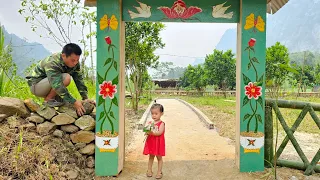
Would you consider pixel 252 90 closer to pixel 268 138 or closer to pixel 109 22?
pixel 268 138

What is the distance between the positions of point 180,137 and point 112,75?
10.4 feet

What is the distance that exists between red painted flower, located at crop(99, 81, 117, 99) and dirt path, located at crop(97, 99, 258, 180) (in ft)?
3.50

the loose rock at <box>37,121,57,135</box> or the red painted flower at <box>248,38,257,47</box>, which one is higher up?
the red painted flower at <box>248,38,257,47</box>

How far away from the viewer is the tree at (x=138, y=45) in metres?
9.08

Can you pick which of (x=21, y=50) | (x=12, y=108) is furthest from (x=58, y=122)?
(x=21, y=50)

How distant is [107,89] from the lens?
325 cm

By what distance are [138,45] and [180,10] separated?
640 centimetres

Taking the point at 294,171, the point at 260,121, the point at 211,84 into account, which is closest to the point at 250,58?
the point at 260,121

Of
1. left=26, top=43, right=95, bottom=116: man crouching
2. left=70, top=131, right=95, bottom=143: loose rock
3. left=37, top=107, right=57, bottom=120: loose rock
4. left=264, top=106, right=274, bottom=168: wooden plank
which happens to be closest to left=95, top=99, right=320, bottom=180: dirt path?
left=264, top=106, right=274, bottom=168: wooden plank

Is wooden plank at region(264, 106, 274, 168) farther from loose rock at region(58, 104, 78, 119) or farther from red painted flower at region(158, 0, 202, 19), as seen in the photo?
loose rock at region(58, 104, 78, 119)

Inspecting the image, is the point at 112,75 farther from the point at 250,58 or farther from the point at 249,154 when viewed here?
the point at 249,154

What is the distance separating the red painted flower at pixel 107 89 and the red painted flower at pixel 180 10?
114cm

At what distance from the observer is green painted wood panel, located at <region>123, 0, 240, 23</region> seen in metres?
3.31

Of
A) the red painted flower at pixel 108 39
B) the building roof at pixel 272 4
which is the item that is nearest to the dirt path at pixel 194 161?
the red painted flower at pixel 108 39
